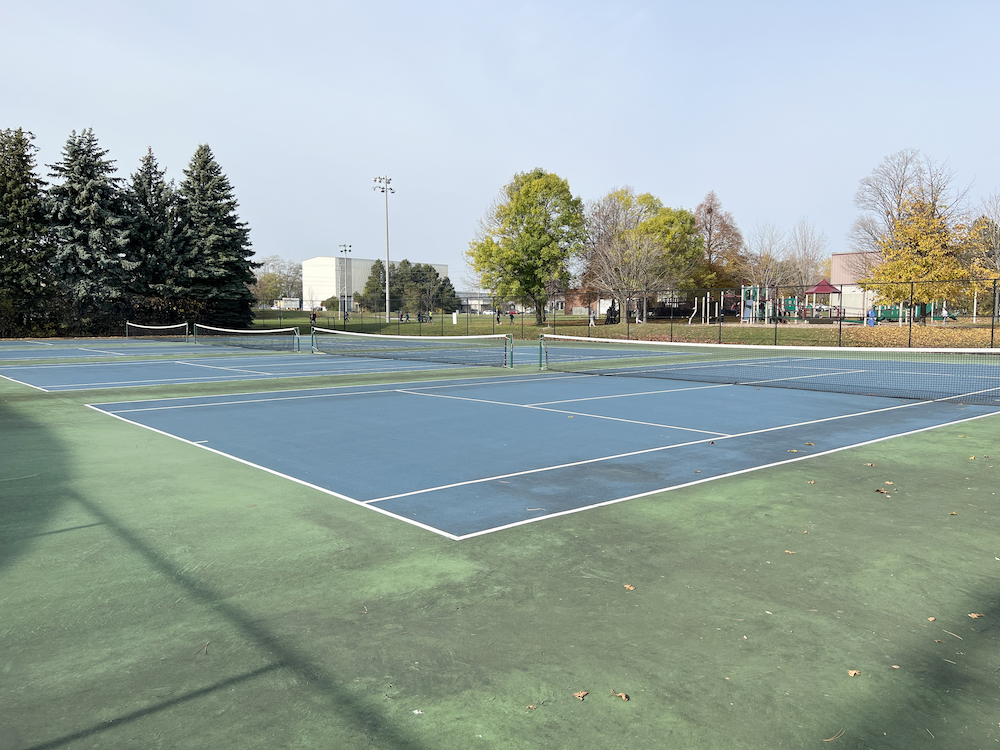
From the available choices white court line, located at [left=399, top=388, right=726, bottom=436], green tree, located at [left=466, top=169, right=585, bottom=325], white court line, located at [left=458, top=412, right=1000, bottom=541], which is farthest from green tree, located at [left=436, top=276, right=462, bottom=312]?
white court line, located at [left=458, top=412, right=1000, bottom=541]

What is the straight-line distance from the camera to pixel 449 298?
11131 centimetres

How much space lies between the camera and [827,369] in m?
23.7

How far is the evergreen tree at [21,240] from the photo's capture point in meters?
45.8

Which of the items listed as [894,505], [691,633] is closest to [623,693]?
[691,633]

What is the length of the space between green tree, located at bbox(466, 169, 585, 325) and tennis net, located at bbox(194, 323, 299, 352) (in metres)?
16.9

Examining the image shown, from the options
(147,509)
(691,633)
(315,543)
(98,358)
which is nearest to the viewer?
(691,633)

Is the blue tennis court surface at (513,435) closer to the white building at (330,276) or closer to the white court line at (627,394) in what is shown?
the white court line at (627,394)

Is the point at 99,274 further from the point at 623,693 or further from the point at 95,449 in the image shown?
the point at 623,693

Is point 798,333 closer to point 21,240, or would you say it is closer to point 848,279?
point 848,279

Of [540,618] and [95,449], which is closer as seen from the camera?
[540,618]

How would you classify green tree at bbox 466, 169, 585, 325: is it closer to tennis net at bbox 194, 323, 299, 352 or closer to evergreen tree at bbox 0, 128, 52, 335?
tennis net at bbox 194, 323, 299, 352

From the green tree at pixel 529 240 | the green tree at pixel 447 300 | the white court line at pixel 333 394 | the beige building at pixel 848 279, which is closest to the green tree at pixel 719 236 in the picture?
the beige building at pixel 848 279

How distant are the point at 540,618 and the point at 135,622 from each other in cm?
245

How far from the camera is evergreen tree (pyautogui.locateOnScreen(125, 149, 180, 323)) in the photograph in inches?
1996
